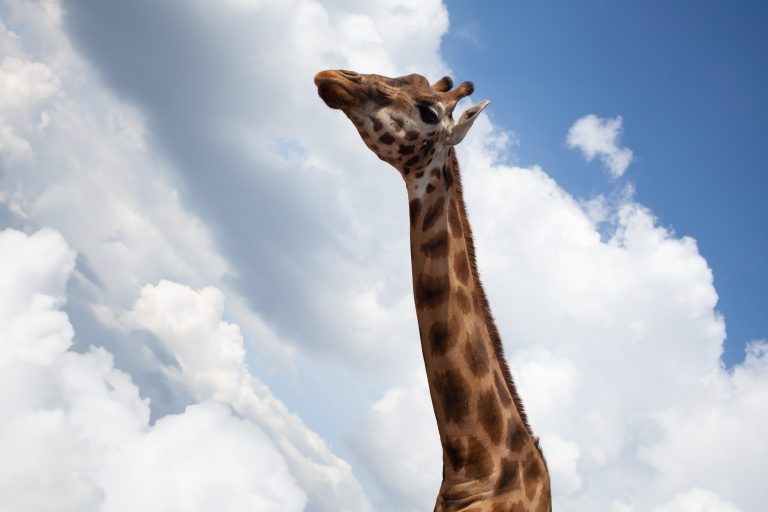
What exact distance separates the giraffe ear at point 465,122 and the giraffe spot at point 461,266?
132 centimetres

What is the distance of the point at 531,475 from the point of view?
685 cm

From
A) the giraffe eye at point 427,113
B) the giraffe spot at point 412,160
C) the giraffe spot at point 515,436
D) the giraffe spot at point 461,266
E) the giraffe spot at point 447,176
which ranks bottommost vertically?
the giraffe spot at point 515,436

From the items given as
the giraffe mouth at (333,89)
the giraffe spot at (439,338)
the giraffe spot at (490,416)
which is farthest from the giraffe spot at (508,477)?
the giraffe mouth at (333,89)

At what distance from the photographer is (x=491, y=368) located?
709 centimetres

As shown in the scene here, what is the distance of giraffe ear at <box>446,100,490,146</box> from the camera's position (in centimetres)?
734

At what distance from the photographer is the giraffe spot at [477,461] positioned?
663 cm

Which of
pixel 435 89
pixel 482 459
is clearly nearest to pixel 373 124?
pixel 435 89

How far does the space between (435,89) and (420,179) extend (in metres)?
1.52

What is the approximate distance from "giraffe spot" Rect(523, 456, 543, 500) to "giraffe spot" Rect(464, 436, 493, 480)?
0.44m

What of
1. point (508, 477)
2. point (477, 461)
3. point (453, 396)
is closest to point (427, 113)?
point (453, 396)

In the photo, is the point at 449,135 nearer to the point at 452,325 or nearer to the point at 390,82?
the point at 390,82

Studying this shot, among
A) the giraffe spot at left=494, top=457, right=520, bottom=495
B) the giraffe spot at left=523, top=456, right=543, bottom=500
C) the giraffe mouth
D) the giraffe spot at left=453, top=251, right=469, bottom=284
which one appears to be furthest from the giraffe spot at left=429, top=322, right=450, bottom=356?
the giraffe mouth

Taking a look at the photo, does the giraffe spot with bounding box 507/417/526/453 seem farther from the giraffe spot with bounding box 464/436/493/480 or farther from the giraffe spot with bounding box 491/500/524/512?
the giraffe spot with bounding box 491/500/524/512

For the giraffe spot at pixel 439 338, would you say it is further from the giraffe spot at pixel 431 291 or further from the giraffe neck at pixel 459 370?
the giraffe spot at pixel 431 291
